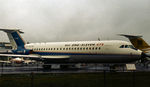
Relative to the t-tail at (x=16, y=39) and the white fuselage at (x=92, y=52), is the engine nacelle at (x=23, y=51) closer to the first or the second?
the t-tail at (x=16, y=39)

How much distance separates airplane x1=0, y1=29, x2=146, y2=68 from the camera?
93.2 ft

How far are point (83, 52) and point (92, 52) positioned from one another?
57.1 inches

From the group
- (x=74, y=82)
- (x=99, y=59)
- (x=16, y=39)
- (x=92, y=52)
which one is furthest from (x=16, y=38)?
(x=74, y=82)

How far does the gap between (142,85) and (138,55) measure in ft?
41.4

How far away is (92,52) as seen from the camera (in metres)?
30.4

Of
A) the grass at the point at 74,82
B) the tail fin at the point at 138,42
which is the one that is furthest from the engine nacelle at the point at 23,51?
the tail fin at the point at 138,42

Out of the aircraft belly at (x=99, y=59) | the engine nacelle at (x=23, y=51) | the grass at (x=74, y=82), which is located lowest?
the grass at (x=74, y=82)

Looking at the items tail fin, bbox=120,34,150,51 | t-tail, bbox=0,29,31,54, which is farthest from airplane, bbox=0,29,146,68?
tail fin, bbox=120,34,150,51

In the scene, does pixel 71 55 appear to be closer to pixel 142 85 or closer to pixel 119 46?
pixel 119 46

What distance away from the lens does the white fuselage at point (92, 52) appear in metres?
28.3

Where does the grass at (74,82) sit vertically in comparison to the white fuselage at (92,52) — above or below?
below

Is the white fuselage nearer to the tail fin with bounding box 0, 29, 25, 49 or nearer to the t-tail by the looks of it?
the t-tail

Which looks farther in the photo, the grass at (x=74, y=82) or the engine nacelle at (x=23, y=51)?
the engine nacelle at (x=23, y=51)

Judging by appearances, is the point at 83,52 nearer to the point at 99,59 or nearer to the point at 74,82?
the point at 99,59
